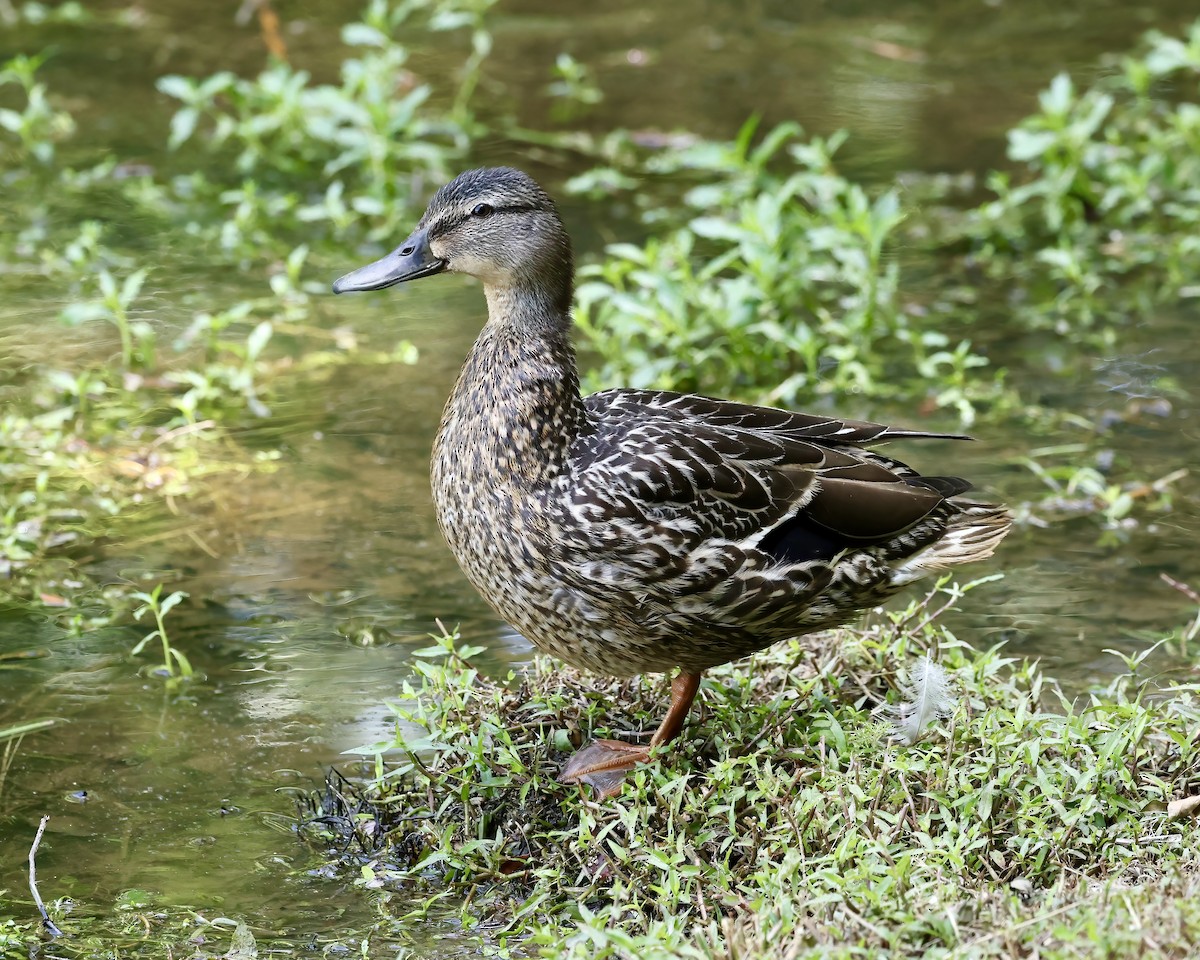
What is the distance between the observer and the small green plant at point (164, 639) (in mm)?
4770

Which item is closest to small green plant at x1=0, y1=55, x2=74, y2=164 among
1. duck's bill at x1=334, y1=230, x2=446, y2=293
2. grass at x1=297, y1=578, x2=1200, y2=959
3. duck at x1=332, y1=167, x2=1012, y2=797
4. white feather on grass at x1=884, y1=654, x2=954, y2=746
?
duck's bill at x1=334, y1=230, x2=446, y2=293

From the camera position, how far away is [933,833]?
384 cm

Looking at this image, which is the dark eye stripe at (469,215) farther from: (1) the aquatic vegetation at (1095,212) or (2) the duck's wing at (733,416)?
(1) the aquatic vegetation at (1095,212)

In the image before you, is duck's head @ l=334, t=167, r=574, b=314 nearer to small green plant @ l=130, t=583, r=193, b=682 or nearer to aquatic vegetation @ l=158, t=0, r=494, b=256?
small green plant @ l=130, t=583, r=193, b=682

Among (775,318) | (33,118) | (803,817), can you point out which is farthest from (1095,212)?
(33,118)

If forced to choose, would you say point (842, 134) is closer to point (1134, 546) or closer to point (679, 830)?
point (1134, 546)

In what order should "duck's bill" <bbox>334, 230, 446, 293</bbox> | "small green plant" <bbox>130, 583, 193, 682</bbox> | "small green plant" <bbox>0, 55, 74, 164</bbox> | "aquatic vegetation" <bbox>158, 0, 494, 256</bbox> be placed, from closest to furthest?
"duck's bill" <bbox>334, 230, 446, 293</bbox>, "small green plant" <bbox>130, 583, 193, 682</bbox>, "aquatic vegetation" <bbox>158, 0, 494, 256</bbox>, "small green plant" <bbox>0, 55, 74, 164</bbox>

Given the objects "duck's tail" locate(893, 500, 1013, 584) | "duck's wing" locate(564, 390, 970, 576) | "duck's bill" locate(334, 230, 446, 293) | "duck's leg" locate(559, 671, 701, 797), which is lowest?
"duck's leg" locate(559, 671, 701, 797)

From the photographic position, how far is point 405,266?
4.60m

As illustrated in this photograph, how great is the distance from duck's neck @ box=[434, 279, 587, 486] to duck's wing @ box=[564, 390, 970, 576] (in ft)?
0.31

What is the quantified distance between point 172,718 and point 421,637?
2.71ft

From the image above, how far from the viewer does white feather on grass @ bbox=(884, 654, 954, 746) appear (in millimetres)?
4074

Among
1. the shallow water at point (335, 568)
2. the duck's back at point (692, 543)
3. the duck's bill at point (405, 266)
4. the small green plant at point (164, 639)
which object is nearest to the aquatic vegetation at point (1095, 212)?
the shallow water at point (335, 568)

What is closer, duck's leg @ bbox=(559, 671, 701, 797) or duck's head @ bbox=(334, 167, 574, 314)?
duck's leg @ bbox=(559, 671, 701, 797)
